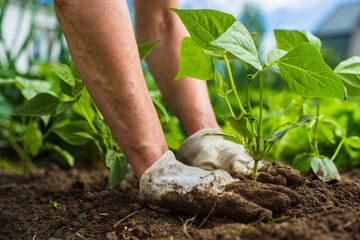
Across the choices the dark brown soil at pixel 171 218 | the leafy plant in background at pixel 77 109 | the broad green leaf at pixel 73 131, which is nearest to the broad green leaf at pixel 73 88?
the leafy plant in background at pixel 77 109

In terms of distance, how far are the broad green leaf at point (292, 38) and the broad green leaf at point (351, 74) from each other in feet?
0.34

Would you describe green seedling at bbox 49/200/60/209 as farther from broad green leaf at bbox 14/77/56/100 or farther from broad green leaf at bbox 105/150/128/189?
broad green leaf at bbox 14/77/56/100

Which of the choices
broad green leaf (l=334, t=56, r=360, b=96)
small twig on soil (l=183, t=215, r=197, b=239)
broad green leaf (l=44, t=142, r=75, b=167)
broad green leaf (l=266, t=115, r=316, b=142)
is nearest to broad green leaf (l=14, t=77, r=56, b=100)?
broad green leaf (l=44, t=142, r=75, b=167)

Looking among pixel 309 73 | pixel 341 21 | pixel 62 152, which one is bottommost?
pixel 62 152

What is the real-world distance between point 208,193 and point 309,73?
375 millimetres

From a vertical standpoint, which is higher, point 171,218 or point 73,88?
point 73,88

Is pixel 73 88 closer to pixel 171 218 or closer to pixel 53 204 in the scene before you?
pixel 53 204

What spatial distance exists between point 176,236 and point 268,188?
27cm

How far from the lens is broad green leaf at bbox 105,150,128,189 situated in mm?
1039

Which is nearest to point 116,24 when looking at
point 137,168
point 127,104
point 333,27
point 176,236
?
point 127,104

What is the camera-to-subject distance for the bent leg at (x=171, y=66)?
46.8 inches

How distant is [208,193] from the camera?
817 mm

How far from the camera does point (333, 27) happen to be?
20.8 m

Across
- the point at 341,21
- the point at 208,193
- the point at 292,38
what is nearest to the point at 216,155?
the point at 208,193
